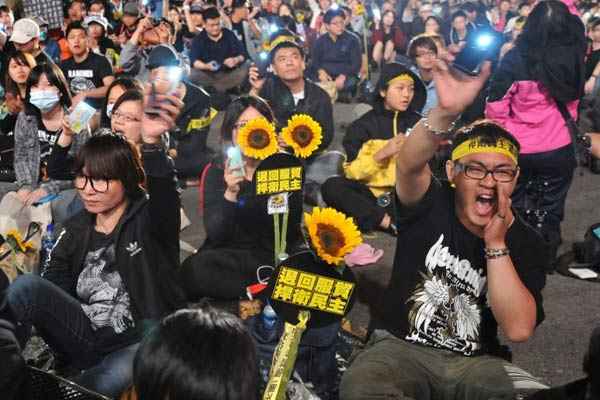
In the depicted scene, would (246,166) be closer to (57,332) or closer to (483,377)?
(57,332)

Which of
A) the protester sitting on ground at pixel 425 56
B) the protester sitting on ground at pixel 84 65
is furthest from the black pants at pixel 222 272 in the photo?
the protester sitting on ground at pixel 84 65

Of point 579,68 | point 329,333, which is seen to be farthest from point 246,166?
point 579,68

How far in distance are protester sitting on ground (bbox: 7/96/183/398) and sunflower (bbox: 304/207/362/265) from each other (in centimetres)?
66

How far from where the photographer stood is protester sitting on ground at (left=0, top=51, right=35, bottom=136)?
20.6ft

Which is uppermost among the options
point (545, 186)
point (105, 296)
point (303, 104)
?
point (303, 104)

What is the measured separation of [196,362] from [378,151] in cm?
386

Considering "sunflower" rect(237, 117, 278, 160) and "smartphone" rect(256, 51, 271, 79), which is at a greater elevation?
"smartphone" rect(256, 51, 271, 79)

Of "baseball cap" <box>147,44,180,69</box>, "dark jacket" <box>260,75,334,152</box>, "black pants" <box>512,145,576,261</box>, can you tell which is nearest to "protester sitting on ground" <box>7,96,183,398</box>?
"black pants" <box>512,145,576,261</box>

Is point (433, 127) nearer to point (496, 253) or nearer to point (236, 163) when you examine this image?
point (496, 253)

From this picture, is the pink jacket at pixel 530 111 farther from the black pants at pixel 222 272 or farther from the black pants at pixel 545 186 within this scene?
the black pants at pixel 222 272

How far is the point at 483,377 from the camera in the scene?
2648 mm

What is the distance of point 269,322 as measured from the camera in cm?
318

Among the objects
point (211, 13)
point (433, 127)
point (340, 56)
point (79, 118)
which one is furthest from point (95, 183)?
point (340, 56)

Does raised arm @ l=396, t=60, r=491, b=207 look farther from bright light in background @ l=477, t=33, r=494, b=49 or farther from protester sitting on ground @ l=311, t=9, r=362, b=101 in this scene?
protester sitting on ground @ l=311, t=9, r=362, b=101
